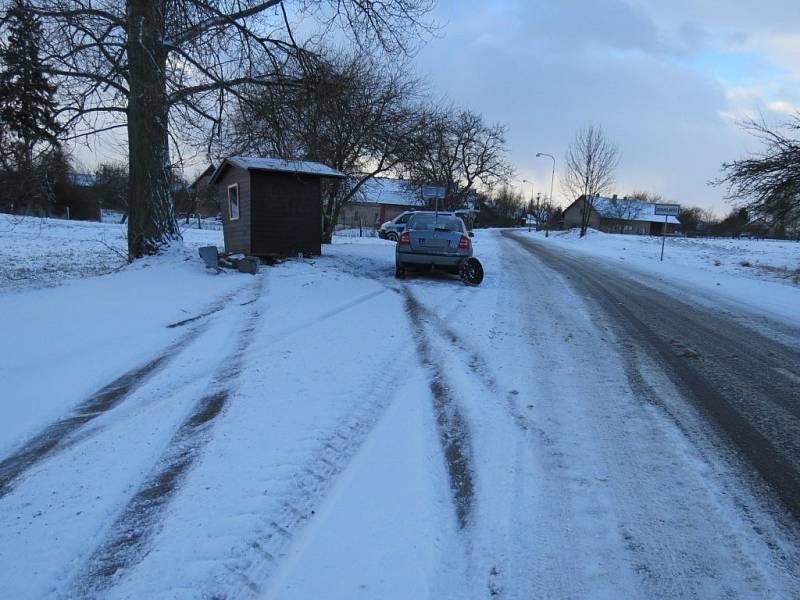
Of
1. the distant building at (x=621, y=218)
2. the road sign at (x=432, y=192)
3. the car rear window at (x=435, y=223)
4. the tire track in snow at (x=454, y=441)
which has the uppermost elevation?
the distant building at (x=621, y=218)

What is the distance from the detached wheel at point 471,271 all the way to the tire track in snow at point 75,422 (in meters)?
7.06

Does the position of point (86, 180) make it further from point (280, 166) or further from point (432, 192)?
point (432, 192)

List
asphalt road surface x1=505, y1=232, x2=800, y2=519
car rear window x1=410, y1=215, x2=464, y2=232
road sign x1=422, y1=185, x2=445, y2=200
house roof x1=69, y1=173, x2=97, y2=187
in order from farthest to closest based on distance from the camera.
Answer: house roof x1=69, y1=173, x2=97, y2=187
road sign x1=422, y1=185, x2=445, y2=200
car rear window x1=410, y1=215, x2=464, y2=232
asphalt road surface x1=505, y1=232, x2=800, y2=519

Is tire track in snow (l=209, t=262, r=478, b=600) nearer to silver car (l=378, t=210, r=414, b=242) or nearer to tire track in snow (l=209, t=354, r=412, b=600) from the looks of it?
tire track in snow (l=209, t=354, r=412, b=600)

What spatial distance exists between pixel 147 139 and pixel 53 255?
824 cm

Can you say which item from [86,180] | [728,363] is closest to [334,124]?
[728,363]

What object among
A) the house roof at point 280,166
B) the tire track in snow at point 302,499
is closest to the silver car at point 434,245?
the house roof at point 280,166

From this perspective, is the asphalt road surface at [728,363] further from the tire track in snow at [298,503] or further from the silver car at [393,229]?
the silver car at [393,229]

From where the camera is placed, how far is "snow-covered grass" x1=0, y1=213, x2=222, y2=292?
11578 millimetres

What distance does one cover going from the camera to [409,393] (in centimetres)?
462

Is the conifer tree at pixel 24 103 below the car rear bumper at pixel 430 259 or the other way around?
the other way around

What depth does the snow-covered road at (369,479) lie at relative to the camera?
7.87 feet

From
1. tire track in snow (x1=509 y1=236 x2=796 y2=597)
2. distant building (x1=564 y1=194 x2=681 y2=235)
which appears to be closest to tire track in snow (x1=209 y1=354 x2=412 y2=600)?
tire track in snow (x1=509 y1=236 x2=796 y2=597)

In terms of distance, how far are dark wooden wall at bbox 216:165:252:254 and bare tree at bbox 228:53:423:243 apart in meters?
0.85
